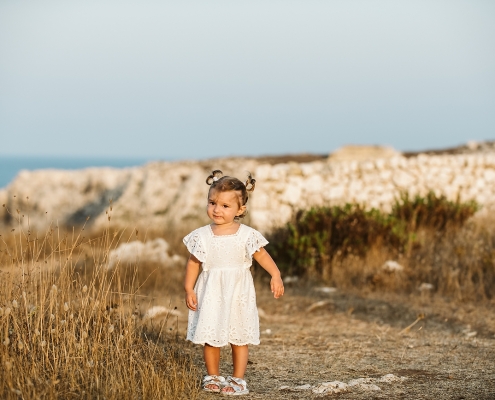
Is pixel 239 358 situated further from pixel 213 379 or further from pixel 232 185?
pixel 232 185

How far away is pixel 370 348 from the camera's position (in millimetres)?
6000

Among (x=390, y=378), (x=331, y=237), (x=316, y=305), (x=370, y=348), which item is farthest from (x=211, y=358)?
(x=331, y=237)

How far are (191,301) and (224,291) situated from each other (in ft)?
0.71

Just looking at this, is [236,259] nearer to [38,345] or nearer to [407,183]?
[38,345]

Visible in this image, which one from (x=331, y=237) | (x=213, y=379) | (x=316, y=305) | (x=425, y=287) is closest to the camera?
(x=213, y=379)

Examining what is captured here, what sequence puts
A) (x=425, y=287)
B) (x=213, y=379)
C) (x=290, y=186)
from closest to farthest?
(x=213, y=379), (x=425, y=287), (x=290, y=186)

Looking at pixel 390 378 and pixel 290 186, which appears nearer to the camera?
pixel 390 378

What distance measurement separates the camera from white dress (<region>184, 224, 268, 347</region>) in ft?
14.0

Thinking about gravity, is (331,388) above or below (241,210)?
below

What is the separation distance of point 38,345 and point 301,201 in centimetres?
787

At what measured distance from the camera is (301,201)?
39.1 feet

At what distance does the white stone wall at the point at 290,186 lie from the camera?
11.8 m

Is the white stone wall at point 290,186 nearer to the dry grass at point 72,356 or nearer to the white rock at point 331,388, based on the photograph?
the dry grass at point 72,356

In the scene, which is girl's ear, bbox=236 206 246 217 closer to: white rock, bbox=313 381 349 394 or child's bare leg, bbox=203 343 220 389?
child's bare leg, bbox=203 343 220 389
